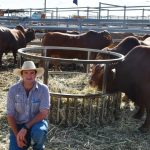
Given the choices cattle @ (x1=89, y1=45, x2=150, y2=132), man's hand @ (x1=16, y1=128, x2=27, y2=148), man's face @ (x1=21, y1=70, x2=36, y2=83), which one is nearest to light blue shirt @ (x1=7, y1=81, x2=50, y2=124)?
man's face @ (x1=21, y1=70, x2=36, y2=83)

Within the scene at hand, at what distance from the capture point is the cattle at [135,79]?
6.71 meters

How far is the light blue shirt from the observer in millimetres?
4617

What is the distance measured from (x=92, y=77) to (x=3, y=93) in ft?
7.94

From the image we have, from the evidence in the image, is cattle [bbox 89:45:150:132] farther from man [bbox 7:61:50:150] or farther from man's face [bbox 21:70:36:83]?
man's face [bbox 21:70:36:83]

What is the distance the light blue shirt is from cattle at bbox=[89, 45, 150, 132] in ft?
8.39

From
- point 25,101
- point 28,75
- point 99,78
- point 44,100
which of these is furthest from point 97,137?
point 28,75

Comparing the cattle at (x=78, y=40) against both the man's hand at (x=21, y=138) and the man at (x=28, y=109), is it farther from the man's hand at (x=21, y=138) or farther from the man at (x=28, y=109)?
the man's hand at (x=21, y=138)

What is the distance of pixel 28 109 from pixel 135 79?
Answer: 2.76m

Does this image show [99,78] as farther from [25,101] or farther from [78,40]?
[78,40]

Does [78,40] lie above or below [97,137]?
above

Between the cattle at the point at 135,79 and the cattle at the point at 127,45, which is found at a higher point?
the cattle at the point at 127,45

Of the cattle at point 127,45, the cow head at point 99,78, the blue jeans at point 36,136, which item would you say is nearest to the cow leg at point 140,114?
the cow head at point 99,78

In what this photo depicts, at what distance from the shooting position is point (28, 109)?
15.3 ft

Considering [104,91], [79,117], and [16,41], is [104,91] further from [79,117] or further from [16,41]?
[16,41]
